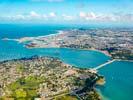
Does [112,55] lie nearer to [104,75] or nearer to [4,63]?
[104,75]

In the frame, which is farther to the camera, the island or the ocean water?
the ocean water

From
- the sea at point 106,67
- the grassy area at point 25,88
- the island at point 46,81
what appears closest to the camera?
the grassy area at point 25,88

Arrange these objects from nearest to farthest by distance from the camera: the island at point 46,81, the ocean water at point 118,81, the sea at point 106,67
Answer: the island at point 46,81 → the ocean water at point 118,81 → the sea at point 106,67

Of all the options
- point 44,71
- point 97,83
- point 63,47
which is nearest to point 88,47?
point 63,47

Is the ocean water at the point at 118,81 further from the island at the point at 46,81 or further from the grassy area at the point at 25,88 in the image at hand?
the grassy area at the point at 25,88

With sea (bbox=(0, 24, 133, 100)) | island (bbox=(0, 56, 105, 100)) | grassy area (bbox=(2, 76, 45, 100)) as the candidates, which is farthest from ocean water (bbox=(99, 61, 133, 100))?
grassy area (bbox=(2, 76, 45, 100))

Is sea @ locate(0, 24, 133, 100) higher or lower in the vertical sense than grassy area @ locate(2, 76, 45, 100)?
lower

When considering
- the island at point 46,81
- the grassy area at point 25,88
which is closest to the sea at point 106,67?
the island at point 46,81

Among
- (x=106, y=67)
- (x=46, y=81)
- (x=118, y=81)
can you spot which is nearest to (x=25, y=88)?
(x=46, y=81)

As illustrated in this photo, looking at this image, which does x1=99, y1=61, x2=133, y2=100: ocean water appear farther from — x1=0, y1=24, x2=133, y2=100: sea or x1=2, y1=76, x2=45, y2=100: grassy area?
x1=2, y1=76, x2=45, y2=100: grassy area
